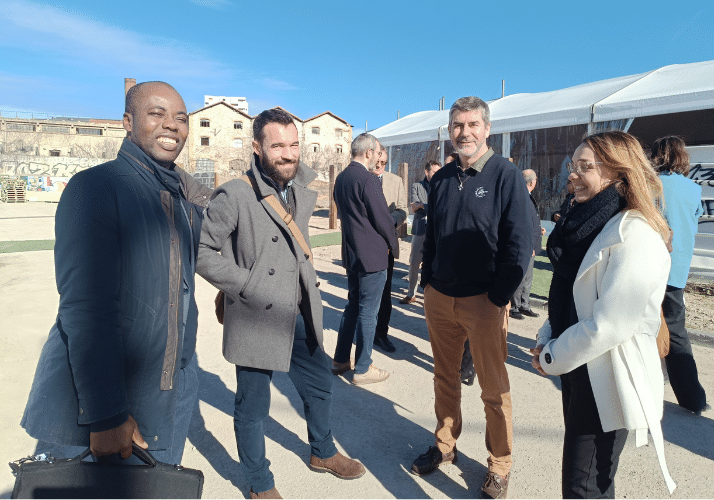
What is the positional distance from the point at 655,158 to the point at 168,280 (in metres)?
3.60

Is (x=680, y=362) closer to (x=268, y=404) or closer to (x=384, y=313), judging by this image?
(x=384, y=313)

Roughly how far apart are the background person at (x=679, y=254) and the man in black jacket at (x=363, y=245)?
2.17 meters

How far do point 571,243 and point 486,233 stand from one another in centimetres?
67

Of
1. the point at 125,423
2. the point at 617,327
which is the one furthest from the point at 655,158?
the point at 125,423

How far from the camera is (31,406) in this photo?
1444mm

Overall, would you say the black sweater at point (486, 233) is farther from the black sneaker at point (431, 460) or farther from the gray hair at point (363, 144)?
the gray hair at point (363, 144)

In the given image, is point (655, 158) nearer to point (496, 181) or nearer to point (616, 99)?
point (496, 181)

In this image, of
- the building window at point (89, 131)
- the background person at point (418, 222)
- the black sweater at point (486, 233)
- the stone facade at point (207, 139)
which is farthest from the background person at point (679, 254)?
the building window at point (89, 131)

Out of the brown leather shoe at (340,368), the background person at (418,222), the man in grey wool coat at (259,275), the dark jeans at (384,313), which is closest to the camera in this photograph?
the man in grey wool coat at (259,275)

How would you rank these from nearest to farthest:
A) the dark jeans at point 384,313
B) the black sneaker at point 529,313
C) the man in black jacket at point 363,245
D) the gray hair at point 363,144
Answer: the man in black jacket at point 363,245, the gray hair at point 363,144, the dark jeans at point 384,313, the black sneaker at point 529,313

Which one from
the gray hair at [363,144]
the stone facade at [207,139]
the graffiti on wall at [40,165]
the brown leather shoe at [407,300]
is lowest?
the brown leather shoe at [407,300]

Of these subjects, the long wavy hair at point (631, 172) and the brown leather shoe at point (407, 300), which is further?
the brown leather shoe at point (407, 300)

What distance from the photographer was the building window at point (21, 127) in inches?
1852

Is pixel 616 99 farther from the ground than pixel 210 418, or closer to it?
farther from the ground
